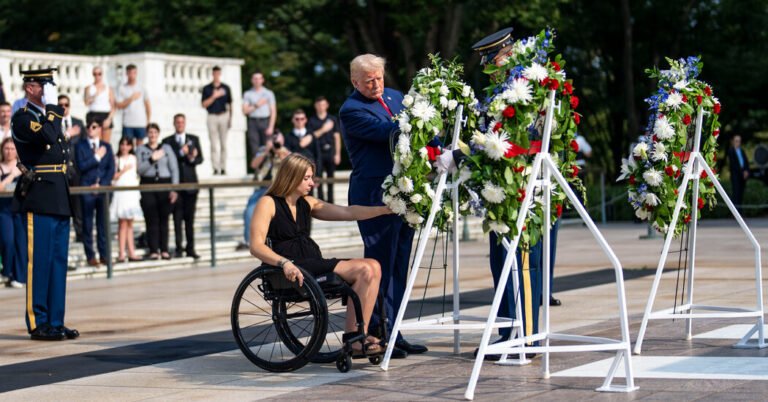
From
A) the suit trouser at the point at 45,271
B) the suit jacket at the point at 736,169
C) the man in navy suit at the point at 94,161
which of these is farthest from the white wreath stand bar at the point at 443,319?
the suit jacket at the point at 736,169

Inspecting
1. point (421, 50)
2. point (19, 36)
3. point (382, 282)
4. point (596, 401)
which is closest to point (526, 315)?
point (382, 282)

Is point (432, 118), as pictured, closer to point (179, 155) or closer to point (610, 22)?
point (179, 155)

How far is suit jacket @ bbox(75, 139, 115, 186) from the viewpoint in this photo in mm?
19031

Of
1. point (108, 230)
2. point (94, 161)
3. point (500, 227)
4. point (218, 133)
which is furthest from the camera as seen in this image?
point (218, 133)

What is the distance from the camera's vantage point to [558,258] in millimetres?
18734

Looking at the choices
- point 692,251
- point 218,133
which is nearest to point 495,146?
point 692,251

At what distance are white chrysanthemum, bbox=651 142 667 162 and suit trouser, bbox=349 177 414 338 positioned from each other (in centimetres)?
169

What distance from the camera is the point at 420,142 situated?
8.70m

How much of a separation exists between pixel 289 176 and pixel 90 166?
1033 cm

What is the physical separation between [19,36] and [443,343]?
119ft

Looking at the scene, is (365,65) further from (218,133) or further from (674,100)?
(218,133)

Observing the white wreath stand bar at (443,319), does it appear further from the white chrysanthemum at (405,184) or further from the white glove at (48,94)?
the white glove at (48,94)

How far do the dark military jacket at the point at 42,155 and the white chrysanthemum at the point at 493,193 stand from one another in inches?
184

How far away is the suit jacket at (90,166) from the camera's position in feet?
62.4
